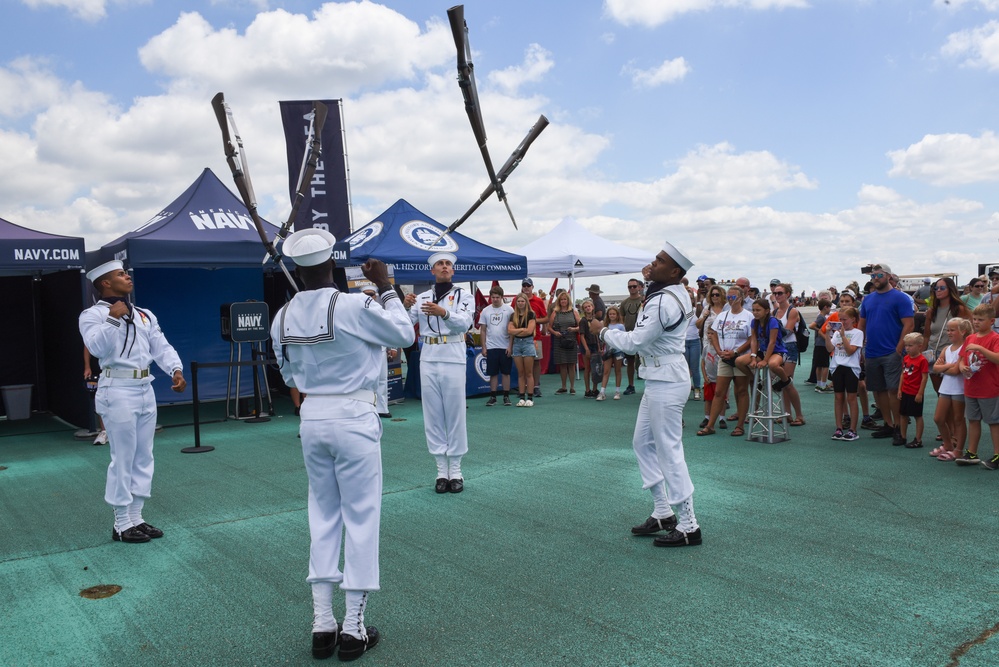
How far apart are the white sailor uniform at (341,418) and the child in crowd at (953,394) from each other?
5816 millimetres

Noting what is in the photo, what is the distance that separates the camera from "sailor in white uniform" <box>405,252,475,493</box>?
6434 mm

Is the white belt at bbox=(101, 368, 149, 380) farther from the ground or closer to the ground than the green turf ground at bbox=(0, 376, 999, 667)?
farther from the ground

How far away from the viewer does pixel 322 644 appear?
333cm

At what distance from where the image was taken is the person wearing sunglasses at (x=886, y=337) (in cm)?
786

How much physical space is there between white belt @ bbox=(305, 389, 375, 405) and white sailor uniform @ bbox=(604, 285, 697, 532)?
1778 millimetres

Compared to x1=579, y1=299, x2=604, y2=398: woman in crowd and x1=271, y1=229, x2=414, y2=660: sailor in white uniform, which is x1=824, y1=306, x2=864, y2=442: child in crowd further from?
x1=271, y1=229, x2=414, y2=660: sailor in white uniform

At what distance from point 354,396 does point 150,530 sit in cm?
272

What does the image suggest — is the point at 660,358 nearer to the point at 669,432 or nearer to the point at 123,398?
the point at 669,432

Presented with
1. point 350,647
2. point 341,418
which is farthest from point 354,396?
point 350,647

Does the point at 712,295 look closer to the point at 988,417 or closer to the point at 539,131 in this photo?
the point at 988,417

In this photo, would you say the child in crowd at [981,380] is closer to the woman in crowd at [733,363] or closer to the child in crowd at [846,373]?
the child in crowd at [846,373]

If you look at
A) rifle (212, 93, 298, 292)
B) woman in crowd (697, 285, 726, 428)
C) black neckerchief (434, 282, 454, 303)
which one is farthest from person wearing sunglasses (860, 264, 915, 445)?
rifle (212, 93, 298, 292)

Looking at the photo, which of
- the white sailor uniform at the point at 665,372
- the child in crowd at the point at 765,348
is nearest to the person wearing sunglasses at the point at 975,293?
the child in crowd at the point at 765,348

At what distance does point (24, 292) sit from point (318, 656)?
11.3 meters
